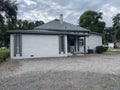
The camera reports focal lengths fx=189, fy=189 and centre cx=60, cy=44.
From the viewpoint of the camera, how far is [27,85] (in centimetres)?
654

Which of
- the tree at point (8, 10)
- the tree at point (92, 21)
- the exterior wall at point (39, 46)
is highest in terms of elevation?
the tree at point (92, 21)

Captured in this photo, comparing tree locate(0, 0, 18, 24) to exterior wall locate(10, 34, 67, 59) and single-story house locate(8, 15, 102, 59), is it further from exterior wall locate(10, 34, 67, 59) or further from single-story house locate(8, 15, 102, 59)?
exterior wall locate(10, 34, 67, 59)

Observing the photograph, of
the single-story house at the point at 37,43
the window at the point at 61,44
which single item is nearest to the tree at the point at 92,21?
the single-story house at the point at 37,43

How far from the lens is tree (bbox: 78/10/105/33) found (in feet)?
175

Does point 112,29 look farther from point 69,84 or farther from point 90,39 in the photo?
point 69,84

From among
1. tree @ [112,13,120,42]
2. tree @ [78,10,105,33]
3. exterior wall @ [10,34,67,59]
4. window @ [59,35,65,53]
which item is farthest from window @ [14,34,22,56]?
tree @ [112,13,120,42]

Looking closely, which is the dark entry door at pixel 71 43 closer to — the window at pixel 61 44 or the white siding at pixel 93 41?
the white siding at pixel 93 41

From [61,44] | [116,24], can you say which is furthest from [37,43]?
[116,24]

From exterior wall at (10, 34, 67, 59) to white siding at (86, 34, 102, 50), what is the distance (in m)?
7.35

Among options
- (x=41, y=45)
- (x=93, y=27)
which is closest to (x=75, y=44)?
(x=41, y=45)

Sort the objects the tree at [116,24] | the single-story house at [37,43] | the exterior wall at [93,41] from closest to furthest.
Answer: the single-story house at [37,43] < the exterior wall at [93,41] < the tree at [116,24]

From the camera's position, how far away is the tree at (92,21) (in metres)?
53.4

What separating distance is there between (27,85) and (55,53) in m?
13.9

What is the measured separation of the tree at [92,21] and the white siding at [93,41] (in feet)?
75.0
